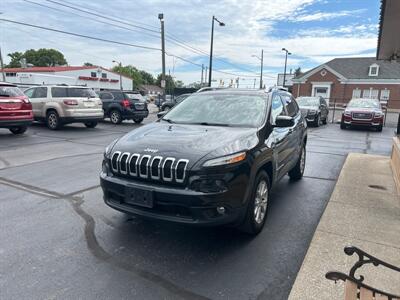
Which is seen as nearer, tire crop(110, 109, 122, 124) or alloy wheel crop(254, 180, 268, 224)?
alloy wheel crop(254, 180, 268, 224)

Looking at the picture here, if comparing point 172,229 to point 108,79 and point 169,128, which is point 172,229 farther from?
point 108,79

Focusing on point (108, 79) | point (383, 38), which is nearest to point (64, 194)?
point (383, 38)

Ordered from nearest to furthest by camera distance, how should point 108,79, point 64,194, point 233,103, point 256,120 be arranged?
point 256,120 → point 233,103 → point 64,194 → point 108,79

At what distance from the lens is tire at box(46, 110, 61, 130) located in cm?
1270

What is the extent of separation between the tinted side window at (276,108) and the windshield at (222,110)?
154 millimetres

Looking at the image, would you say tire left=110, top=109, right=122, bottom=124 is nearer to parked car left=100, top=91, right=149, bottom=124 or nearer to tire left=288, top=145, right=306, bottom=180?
parked car left=100, top=91, right=149, bottom=124

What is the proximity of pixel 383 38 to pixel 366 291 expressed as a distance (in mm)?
8157

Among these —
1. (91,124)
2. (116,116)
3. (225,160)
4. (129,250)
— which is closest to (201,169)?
(225,160)

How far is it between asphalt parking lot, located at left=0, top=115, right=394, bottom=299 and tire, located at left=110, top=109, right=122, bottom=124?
10487 mm

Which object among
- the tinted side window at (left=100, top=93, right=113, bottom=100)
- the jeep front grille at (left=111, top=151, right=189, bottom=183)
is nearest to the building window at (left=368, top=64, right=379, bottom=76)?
the tinted side window at (left=100, top=93, right=113, bottom=100)

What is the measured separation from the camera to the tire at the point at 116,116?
16.0 meters

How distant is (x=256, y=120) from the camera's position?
13.6 feet

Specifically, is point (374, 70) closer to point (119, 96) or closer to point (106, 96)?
point (119, 96)

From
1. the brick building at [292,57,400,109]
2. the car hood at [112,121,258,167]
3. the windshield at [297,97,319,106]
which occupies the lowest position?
the car hood at [112,121,258,167]
